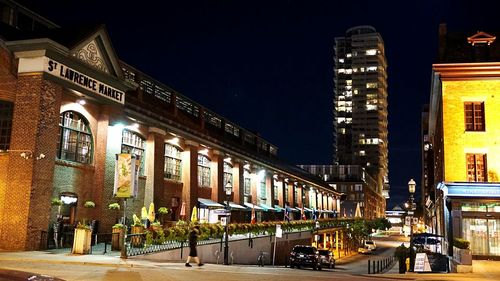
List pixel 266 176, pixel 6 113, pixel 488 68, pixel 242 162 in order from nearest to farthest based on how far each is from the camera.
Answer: pixel 6 113 → pixel 488 68 → pixel 242 162 → pixel 266 176

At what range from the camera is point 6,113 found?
2670cm

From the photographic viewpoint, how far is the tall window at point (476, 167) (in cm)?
3362

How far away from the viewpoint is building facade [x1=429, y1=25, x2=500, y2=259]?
32.3m

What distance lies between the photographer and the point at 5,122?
2670 centimetres

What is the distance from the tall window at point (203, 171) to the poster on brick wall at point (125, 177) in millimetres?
21824

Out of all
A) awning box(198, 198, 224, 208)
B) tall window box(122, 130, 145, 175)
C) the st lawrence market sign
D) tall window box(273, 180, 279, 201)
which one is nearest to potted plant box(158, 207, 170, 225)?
tall window box(122, 130, 145, 175)

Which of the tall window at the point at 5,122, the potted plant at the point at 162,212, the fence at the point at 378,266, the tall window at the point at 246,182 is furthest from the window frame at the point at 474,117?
the tall window at the point at 5,122

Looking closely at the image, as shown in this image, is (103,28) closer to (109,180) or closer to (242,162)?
(109,180)

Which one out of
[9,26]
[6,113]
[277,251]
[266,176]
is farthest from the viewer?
[266,176]

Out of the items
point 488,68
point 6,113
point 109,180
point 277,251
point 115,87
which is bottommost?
point 277,251

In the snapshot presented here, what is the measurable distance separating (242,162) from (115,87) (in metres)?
25.0

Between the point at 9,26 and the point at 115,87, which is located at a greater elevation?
the point at 9,26

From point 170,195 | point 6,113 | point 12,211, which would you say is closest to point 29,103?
point 6,113

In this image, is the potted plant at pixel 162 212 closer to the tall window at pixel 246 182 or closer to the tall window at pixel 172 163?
the tall window at pixel 172 163
